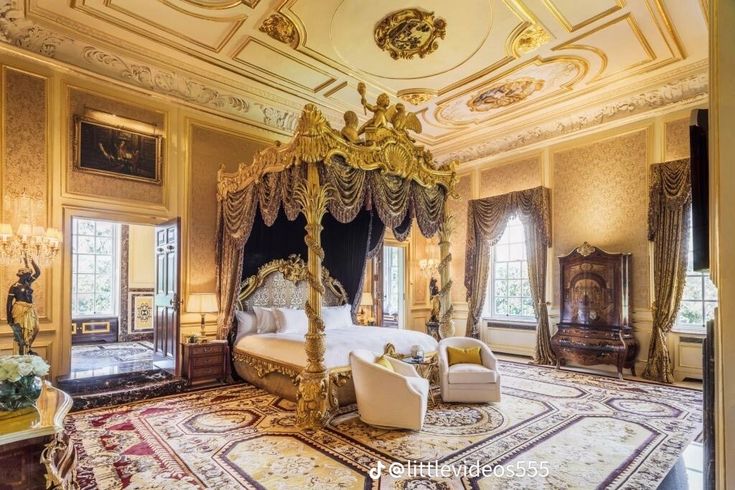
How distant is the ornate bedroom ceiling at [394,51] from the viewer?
4340 mm

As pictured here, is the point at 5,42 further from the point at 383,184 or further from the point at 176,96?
the point at 383,184

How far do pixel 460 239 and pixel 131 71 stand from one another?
6.35m

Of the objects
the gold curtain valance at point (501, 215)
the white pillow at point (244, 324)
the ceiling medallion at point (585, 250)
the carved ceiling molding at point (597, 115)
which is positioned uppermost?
the carved ceiling molding at point (597, 115)

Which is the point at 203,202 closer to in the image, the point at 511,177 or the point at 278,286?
the point at 278,286

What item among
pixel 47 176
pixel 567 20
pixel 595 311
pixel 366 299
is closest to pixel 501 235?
pixel 595 311

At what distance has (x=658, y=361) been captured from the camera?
568 centimetres

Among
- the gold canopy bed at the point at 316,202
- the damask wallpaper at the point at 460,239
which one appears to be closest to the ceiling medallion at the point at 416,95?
the gold canopy bed at the point at 316,202

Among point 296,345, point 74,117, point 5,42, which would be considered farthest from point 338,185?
point 5,42

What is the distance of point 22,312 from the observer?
13.5 ft

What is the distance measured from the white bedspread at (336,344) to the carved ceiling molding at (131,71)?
349cm

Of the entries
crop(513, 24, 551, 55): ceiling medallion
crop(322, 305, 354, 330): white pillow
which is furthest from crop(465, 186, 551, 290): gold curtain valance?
crop(322, 305, 354, 330): white pillow

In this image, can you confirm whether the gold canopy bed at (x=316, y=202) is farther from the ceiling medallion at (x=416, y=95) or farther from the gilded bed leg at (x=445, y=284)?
the ceiling medallion at (x=416, y=95)

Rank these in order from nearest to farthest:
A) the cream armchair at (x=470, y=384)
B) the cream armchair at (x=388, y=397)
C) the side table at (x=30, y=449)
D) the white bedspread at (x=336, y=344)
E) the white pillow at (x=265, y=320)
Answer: the side table at (x=30, y=449), the cream armchair at (x=388, y=397), the white bedspread at (x=336, y=344), the cream armchair at (x=470, y=384), the white pillow at (x=265, y=320)

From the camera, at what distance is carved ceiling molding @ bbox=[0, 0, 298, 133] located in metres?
4.46
